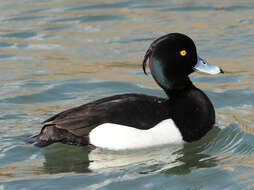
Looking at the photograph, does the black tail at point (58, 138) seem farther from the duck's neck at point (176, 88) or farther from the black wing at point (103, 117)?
the duck's neck at point (176, 88)

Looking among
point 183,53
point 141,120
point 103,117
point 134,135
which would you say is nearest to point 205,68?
point 183,53

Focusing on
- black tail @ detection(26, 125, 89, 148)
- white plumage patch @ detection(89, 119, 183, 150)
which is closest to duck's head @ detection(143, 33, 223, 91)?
white plumage patch @ detection(89, 119, 183, 150)

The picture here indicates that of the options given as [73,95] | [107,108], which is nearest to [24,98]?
[73,95]

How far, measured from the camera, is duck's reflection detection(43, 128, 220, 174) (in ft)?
19.2

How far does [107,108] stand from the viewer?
609 centimetres

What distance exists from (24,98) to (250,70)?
2.72 metres

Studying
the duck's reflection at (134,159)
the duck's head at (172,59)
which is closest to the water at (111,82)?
the duck's reflection at (134,159)

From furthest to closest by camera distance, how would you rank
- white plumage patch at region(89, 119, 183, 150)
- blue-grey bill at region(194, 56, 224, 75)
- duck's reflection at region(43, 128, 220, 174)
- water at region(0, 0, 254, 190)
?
blue-grey bill at region(194, 56, 224, 75) → white plumage patch at region(89, 119, 183, 150) → duck's reflection at region(43, 128, 220, 174) → water at region(0, 0, 254, 190)

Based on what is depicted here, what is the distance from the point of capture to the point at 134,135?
19.9 feet

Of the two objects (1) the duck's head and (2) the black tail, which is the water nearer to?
(2) the black tail

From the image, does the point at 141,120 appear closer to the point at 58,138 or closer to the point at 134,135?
Result: the point at 134,135

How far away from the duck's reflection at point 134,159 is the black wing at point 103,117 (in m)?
0.16

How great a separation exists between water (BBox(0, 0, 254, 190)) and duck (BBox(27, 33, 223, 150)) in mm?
132

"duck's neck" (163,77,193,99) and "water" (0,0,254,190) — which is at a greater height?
"duck's neck" (163,77,193,99)
